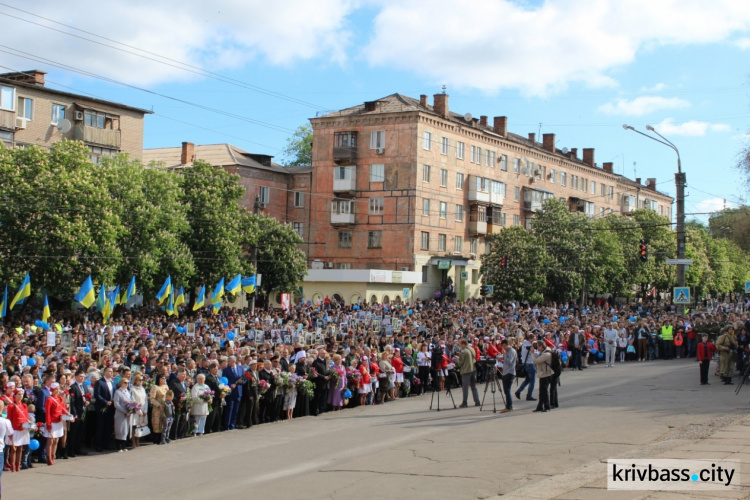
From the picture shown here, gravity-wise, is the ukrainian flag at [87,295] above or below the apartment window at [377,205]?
below

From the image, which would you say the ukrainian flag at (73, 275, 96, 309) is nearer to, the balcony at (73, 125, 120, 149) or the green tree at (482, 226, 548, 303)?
the balcony at (73, 125, 120, 149)

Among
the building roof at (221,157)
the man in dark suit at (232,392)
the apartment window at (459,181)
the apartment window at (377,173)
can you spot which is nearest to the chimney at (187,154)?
the building roof at (221,157)

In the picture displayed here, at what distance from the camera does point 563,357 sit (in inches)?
1215

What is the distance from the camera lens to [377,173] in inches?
2562

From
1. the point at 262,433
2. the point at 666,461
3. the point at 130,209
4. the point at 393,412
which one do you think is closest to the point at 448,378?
the point at 393,412

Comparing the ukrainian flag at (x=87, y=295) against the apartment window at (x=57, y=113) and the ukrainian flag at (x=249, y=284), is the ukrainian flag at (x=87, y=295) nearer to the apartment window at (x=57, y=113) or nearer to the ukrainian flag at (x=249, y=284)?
the ukrainian flag at (x=249, y=284)

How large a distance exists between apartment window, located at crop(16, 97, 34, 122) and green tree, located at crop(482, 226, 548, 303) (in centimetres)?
3324

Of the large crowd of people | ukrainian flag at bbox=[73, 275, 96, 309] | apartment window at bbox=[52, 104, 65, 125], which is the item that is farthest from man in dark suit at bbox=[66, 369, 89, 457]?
apartment window at bbox=[52, 104, 65, 125]

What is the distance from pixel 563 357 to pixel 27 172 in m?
25.0

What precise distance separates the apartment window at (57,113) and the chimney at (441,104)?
2876cm

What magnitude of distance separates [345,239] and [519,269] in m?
14.4

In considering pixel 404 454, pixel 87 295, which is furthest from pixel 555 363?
pixel 87 295

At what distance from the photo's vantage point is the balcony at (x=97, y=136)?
171 ft

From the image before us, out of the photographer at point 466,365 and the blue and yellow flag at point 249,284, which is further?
the blue and yellow flag at point 249,284
